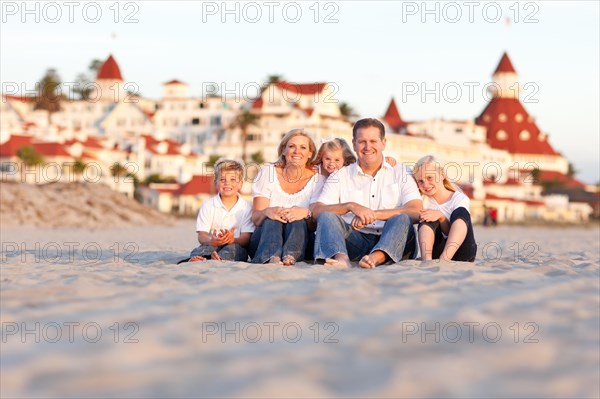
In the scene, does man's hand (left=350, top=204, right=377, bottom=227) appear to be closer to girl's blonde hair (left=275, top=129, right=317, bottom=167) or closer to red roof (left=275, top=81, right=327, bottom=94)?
girl's blonde hair (left=275, top=129, right=317, bottom=167)

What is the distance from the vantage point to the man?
19.8ft

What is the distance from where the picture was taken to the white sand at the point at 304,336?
2.86 metres

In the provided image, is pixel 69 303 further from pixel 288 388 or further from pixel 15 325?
pixel 288 388

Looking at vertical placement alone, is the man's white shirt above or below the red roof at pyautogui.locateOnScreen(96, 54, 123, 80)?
below

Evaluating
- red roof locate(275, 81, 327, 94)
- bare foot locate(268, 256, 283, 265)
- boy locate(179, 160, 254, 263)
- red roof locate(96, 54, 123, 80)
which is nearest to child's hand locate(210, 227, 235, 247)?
boy locate(179, 160, 254, 263)

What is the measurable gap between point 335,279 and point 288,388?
2.09 meters

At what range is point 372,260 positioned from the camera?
5.83m

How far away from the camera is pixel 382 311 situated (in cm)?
386

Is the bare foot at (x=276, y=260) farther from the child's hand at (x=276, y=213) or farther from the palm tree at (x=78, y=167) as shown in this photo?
the palm tree at (x=78, y=167)

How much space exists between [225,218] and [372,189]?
3.85ft

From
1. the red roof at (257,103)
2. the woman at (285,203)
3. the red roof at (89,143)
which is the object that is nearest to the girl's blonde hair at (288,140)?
the woman at (285,203)

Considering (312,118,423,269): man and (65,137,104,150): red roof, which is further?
(65,137,104,150): red roof

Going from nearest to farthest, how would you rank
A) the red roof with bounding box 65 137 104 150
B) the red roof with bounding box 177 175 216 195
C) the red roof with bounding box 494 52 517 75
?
the red roof with bounding box 177 175 216 195 < the red roof with bounding box 65 137 104 150 < the red roof with bounding box 494 52 517 75

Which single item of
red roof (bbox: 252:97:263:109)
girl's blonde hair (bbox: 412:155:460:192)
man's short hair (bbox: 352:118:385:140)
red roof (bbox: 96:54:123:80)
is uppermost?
red roof (bbox: 96:54:123:80)
